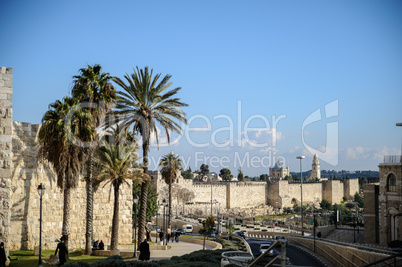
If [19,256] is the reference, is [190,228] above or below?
below

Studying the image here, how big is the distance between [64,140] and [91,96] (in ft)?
12.3

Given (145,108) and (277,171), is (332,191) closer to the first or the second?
(277,171)

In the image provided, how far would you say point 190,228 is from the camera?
48781 mm

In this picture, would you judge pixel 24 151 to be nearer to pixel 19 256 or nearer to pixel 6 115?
pixel 19 256

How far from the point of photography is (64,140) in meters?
19.5

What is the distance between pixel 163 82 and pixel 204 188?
62837 mm

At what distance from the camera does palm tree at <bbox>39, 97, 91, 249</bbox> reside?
19531mm

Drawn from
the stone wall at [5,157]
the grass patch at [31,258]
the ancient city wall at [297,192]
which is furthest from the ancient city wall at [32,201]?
the ancient city wall at [297,192]

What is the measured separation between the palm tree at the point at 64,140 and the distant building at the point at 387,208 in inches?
819

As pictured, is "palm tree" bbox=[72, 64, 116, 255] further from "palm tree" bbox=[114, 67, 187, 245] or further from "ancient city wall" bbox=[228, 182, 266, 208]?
"ancient city wall" bbox=[228, 182, 266, 208]

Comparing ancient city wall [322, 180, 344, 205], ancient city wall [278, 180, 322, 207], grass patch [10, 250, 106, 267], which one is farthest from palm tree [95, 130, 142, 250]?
ancient city wall [322, 180, 344, 205]

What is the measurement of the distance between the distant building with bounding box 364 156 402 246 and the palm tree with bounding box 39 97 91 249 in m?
20.8

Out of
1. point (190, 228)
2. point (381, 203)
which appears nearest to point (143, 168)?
point (381, 203)

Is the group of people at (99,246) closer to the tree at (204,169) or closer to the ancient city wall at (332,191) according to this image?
the ancient city wall at (332,191)
